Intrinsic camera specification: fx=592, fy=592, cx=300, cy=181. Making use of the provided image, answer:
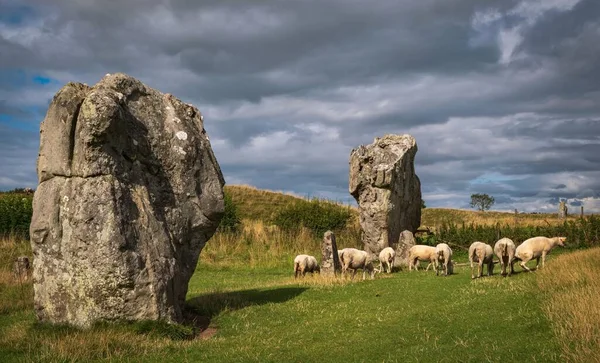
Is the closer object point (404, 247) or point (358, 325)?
point (358, 325)

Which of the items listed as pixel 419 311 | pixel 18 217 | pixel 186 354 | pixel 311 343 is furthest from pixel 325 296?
pixel 18 217

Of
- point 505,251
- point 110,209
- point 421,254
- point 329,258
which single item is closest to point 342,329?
point 110,209

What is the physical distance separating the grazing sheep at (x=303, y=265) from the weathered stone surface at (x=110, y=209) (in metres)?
8.70

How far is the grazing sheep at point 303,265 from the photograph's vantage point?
80.3 feet

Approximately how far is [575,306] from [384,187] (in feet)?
69.3

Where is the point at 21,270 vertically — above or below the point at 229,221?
below

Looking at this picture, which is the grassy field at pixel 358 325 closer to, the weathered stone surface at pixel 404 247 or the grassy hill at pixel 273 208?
the weathered stone surface at pixel 404 247

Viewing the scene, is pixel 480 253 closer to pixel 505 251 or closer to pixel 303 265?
pixel 505 251

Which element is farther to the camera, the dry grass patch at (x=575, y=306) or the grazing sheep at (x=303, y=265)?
the grazing sheep at (x=303, y=265)

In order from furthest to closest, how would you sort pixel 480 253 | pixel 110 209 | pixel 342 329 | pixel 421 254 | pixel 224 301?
1. pixel 421 254
2. pixel 480 253
3. pixel 224 301
4. pixel 342 329
5. pixel 110 209

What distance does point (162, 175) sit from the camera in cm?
1608

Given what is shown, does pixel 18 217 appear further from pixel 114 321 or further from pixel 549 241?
pixel 549 241

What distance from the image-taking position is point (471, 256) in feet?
69.4

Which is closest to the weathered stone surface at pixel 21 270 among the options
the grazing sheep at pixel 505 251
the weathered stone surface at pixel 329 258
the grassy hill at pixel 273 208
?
the weathered stone surface at pixel 329 258
